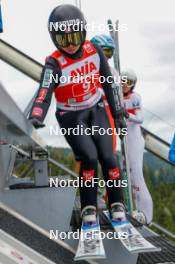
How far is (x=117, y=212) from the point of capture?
2.56 meters

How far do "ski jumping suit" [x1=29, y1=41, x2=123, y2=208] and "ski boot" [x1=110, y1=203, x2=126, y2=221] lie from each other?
29 millimetres

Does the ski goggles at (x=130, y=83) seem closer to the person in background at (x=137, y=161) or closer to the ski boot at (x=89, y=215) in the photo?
the person in background at (x=137, y=161)

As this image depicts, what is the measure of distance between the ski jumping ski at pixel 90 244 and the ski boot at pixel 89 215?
19mm

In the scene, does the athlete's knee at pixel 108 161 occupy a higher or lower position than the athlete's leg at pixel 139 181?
higher

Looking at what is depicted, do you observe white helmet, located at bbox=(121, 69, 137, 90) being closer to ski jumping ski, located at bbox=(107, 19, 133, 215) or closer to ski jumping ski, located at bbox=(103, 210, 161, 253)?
ski jumping ski, located at bbox=(107, 19, 133, 215)

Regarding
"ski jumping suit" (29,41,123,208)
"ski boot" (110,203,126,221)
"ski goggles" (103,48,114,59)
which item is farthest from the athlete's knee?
"ski goggles" (103,48,114,59)

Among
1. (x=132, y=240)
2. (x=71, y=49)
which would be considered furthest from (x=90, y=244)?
(x=71, y=49)

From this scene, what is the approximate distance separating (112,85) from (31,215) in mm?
929

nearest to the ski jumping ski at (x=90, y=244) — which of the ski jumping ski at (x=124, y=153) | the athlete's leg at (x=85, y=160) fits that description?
the athlete's leg at (x=85, y=160)

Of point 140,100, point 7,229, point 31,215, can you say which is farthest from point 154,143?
point 7,229

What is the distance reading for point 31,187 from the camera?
292cm

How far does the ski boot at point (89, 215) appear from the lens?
2.50 meters

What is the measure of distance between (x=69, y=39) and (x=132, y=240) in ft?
3.68

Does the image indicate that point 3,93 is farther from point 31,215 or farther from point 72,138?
point 31,215
